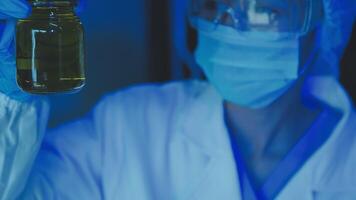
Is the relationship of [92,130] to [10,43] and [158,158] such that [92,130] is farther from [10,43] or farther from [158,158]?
[10,43]

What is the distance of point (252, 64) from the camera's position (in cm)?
122

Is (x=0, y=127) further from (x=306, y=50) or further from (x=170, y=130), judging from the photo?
(x=306, y=50)

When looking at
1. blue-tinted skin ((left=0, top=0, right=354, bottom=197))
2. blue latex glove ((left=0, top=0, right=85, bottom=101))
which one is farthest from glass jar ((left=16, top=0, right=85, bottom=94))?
blue-tinted skin ((left=0, top=0, right=354, bottom=197))

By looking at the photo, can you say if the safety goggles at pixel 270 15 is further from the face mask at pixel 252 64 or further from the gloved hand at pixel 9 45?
the gloved hand at pixel 9 45

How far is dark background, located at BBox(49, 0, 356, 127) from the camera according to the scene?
1618 millimetres

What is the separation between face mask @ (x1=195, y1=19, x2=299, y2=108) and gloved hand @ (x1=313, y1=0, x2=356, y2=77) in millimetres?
109

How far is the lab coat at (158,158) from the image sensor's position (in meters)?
1.20

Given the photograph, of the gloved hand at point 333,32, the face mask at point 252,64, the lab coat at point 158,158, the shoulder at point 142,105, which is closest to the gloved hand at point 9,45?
the lab coat at point 158,158

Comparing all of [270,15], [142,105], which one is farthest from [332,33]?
[142,105]

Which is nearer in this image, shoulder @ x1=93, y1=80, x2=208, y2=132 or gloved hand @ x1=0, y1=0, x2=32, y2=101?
gloved hand @ x1=0, y1=0, x2=32, y2=101

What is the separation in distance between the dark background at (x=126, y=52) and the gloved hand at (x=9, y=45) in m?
0.58

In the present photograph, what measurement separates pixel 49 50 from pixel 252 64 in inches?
19.8

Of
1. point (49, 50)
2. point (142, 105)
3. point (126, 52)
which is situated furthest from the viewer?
point (126, 52)

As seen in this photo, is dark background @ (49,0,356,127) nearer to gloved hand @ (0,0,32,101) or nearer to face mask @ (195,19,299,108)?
face mask @ (195,19,299,108)
